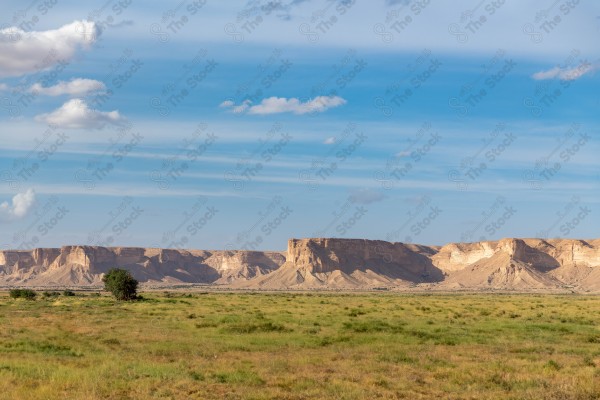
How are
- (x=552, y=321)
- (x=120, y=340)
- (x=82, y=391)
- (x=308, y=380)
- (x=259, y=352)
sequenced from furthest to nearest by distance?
(x=552, y=321)
(x=120, y=340)
(x=259, y=352)
(x=308, y=380)
(x=82, y=391)

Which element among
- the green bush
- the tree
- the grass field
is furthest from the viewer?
the green bush

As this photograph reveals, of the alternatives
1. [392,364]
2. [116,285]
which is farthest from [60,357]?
[116,285]

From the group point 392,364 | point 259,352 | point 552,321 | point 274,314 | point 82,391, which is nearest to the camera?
point 82,391

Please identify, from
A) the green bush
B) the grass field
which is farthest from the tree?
the grass field

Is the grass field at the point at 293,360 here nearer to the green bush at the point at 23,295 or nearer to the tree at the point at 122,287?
the tree at the point at 122,287

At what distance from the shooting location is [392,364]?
22.8m

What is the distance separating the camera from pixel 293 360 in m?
23.7

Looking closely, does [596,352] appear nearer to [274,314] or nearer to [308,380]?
[308,380]

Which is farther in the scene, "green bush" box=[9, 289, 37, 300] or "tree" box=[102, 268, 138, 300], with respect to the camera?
"green bush" box=[9, 289, 37, 300]

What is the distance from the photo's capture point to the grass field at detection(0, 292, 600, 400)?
17734 mm

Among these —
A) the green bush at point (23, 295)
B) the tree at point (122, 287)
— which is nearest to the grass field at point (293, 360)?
the tree at point (122, 287)

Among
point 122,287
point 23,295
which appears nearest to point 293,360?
point 122,287

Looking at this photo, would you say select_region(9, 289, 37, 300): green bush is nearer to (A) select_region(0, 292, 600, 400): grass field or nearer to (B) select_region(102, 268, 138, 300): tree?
(B) select_region(102, 268, 138, 300): tree

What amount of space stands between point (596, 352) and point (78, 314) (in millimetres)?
31095
